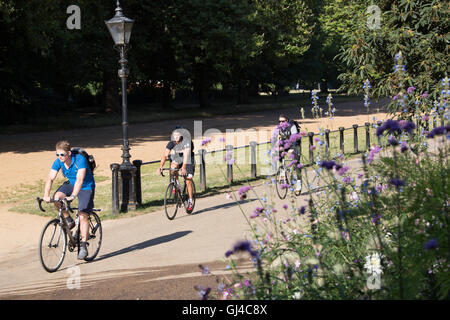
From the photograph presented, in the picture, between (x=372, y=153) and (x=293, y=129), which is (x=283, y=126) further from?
(x=372, y=153)

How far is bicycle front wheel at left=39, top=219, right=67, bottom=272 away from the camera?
25.0 ft

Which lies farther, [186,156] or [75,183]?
[186,156]

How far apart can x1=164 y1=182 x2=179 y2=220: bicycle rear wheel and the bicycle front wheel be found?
10.4 ft

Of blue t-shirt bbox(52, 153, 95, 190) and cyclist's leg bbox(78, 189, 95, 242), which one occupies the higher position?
blue t-shirt bbox(52, 153, 95, 190)

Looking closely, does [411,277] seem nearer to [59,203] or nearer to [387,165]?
[387,165]

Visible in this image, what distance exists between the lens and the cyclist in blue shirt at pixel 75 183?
7688 millimetres

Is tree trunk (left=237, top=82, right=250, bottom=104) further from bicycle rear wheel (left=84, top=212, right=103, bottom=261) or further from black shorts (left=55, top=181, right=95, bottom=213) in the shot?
black shorts (left=55, top=181, right=95, bottom=213)

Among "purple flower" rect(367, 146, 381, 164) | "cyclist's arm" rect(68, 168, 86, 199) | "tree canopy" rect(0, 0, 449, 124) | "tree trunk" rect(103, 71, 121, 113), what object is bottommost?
"cyclist's arm" rect(68, 168, 86, 199)

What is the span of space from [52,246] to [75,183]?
3.05ft

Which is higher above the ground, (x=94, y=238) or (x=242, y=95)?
(x=242, y=95)

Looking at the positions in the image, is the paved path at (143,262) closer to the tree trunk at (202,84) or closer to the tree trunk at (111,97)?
the tree trunk at (111,97)

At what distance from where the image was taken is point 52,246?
778 cm

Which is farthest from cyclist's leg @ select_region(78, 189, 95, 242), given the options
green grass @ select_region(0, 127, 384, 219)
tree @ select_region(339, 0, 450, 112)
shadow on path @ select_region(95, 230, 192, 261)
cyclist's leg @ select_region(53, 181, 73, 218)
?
tree @ select_region(339, 0, 450, 112)

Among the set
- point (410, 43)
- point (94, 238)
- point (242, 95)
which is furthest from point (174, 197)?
point (242, 95)
